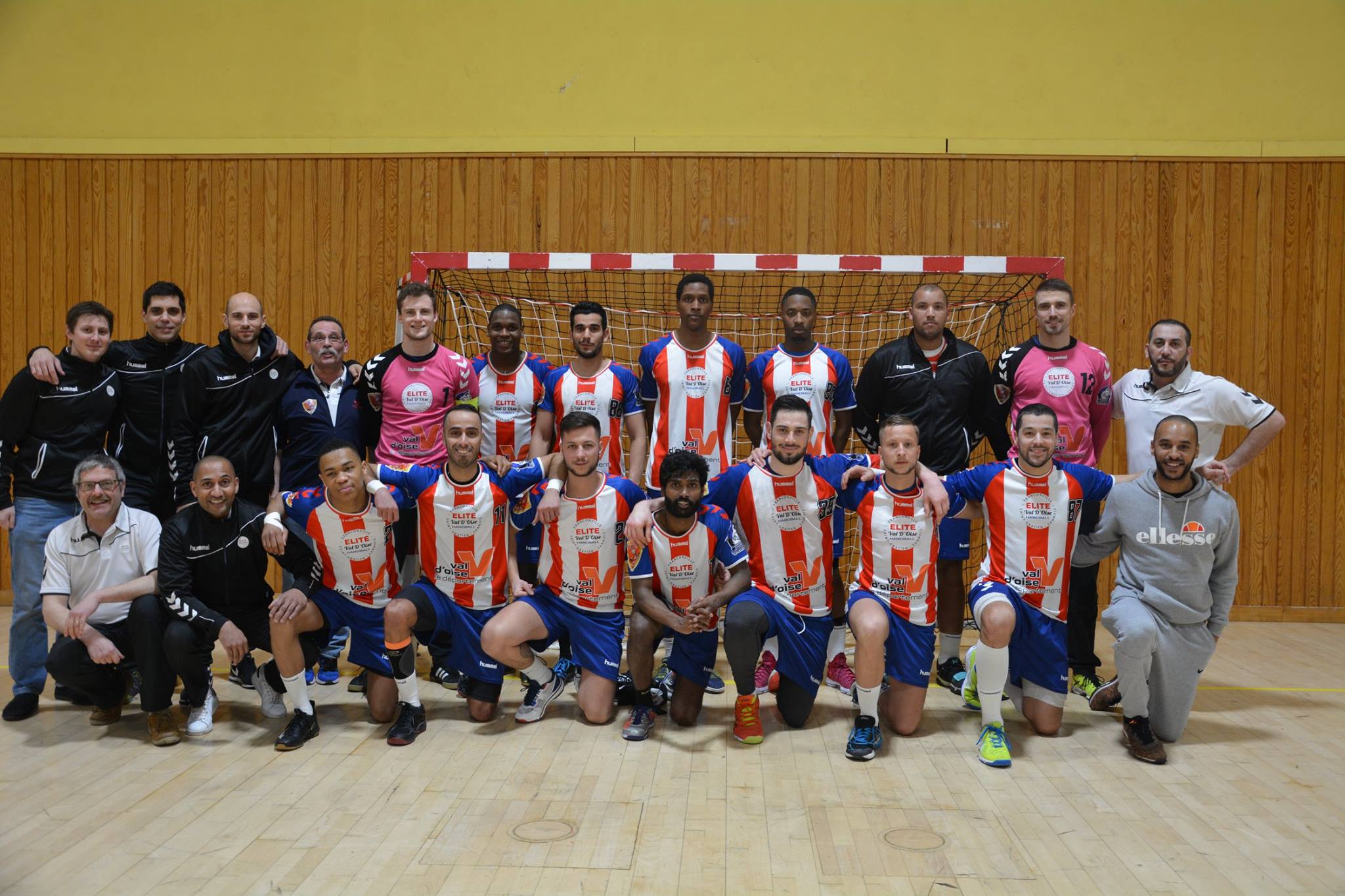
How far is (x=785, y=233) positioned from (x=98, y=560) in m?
5.11

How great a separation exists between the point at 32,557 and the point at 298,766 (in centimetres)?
189

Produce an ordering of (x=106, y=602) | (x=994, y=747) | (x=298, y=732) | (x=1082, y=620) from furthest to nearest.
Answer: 1. (x=1082, y=620)
2. (x=106, y=602)
3. (x=298, y=732)
4. (x=994, y=747)

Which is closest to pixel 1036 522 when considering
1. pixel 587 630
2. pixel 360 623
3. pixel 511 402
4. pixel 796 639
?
pixel 796 639

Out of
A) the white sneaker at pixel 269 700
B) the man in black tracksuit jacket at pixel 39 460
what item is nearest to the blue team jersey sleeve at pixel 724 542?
the white sneaker at pixel 269 700

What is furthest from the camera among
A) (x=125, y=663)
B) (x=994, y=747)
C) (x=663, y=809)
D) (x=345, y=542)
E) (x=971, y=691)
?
(x=971, y=691)

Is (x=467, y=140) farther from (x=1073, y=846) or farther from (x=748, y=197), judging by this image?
(x=1073, y=846)

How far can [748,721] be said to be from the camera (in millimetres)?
4391

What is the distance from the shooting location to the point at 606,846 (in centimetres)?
326

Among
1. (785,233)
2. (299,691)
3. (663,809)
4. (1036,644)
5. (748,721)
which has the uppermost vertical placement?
(785,233)

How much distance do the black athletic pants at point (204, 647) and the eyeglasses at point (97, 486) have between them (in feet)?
2.24

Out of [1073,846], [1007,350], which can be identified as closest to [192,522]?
[1073,846]

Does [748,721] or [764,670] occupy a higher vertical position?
[764,670]

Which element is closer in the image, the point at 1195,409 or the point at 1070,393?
the point at 1195,409

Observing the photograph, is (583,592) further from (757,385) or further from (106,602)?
(106,602)
